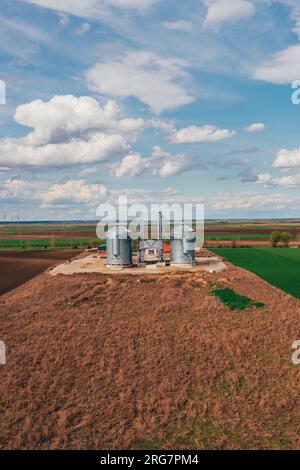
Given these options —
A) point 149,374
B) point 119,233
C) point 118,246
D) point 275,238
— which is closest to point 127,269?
point 118,246

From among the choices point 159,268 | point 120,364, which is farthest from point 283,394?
point 159,268

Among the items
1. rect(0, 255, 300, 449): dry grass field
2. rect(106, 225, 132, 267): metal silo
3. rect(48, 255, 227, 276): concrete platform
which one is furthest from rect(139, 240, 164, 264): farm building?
rect(0, 255, 300, 449): dry grass field

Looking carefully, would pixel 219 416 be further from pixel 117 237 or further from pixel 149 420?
pixel 117 237

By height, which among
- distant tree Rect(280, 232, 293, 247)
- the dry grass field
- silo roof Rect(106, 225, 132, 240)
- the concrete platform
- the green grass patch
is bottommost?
the dry grass field

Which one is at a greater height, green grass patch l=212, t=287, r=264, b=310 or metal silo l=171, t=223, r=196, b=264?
metal silo l=171, t=223, r=196, b=264

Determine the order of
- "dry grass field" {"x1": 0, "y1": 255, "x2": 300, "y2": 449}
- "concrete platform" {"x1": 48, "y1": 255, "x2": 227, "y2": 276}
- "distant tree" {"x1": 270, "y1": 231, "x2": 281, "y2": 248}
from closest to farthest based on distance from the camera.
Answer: "dry grass field" {"x1": 0, "y1": 255, "x2": 300, "y2": 449} → "concrete platform" {"x1": 48, "y1": 255, "x2": 227, "y2": 276} → "distant tree" {"x1": 270, "y1": 231, "x2": 281, "y2": 248}

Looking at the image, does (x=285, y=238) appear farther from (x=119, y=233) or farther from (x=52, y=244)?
(x=119, y=233)

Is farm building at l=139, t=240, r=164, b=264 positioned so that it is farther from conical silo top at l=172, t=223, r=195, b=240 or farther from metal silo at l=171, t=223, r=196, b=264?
conical silo top at l=172, t=223, r=195, b=240
